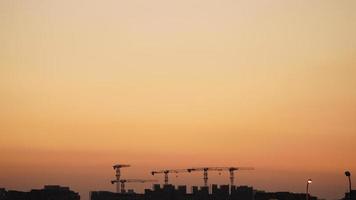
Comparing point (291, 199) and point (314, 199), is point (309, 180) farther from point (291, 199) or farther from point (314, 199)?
point (314, 199)

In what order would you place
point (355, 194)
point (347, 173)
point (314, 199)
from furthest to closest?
point (314, 199), point (355, 194), point (347, 173)

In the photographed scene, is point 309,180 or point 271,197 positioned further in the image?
point 271,197

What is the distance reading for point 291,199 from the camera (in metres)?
181

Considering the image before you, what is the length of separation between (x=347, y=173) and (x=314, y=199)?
394 ft

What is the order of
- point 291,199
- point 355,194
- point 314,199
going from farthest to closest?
point 314,199 → point 291,199 → point 355,194

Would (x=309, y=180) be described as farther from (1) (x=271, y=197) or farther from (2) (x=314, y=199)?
(2) (x=314, y=199)

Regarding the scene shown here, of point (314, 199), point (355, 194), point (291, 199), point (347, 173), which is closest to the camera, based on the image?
point (347, 173)

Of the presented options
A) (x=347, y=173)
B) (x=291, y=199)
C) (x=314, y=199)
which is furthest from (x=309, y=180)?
(x=314, y=199)

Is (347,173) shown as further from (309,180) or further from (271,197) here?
(271,197)

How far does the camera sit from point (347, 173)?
82938 mm

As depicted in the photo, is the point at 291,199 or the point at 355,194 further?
the point at 291,199

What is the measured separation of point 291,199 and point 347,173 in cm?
10010

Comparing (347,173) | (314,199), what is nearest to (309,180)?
(347,173)

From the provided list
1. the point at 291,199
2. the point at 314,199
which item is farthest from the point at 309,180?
the point at 314,199
